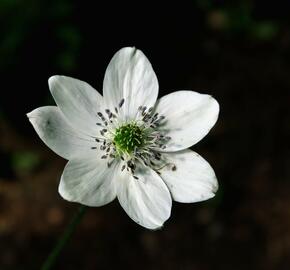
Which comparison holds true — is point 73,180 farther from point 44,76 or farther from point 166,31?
point 166,31

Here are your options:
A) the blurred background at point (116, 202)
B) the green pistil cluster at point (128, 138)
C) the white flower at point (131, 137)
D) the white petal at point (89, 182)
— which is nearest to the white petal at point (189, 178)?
the white flower at point (131, 137)

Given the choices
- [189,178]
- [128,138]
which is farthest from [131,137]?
[189,178]

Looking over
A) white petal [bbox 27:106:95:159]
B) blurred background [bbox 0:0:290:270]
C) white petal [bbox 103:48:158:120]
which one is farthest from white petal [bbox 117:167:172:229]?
blurred background [bbox 0:0:290:270]

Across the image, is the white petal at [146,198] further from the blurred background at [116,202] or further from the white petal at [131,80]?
the blurred background at [116,202]

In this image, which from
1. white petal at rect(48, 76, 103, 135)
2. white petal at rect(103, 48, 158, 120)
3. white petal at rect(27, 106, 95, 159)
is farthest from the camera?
white petal at rect(103, 48, 158, 120)

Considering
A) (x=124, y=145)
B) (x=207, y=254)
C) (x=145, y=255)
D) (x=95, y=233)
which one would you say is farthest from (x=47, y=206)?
(x=124, y=145)

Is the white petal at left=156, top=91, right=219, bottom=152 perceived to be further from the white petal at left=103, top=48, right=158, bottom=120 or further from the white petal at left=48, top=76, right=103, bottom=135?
the white petal at left=48, top=76, right=103, bottom=135

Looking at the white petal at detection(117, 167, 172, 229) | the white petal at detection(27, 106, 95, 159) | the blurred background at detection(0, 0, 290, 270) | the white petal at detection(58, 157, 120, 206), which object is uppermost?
the white petal at detection(27, 106, 95, 159)

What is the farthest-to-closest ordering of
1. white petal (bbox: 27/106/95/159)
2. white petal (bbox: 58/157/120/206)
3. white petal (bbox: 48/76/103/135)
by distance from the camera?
1. white petal (bbox: 48/76/103/135)
2. white petal (bbox: 27/106/95/159)
3. white petal (bbox: 58/157/120/206)

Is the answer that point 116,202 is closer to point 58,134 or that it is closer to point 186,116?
point 186,116
